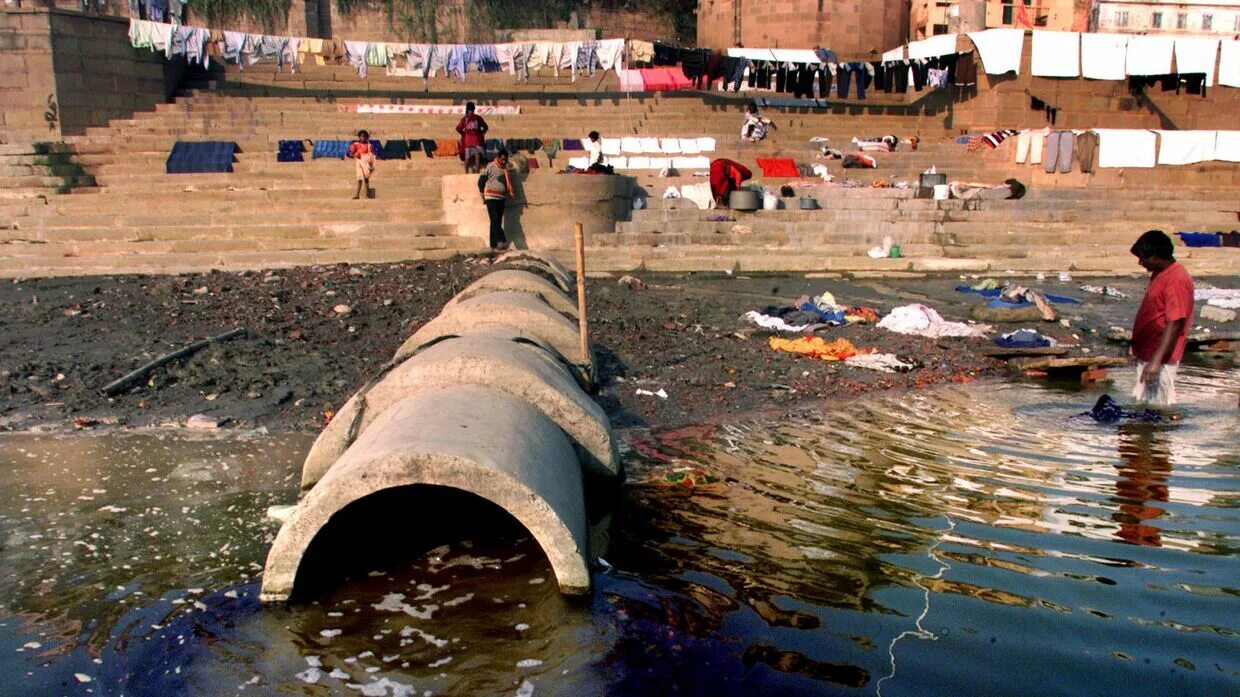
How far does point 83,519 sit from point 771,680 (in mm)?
3621

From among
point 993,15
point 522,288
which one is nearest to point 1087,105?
point 993,15

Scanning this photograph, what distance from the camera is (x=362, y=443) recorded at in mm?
3885

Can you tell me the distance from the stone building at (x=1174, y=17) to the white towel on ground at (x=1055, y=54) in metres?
20.2

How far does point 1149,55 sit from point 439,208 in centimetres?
1855

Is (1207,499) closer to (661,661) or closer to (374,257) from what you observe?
(661,661)

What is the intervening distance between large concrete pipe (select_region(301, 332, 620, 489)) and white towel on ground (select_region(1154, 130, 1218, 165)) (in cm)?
2045

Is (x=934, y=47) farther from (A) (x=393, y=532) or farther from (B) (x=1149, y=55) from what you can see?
(A) (x=393, y=532)

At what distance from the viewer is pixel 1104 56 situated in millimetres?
22984

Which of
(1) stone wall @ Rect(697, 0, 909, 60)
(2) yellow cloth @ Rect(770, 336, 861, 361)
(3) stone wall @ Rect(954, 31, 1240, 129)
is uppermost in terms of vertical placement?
(1) stone wall @ Rect(697, 0, 909, 60)

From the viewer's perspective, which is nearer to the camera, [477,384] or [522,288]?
[477,384]

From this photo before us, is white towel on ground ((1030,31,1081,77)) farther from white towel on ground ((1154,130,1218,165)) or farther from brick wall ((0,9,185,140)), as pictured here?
brick wall ((0,9,185,140))

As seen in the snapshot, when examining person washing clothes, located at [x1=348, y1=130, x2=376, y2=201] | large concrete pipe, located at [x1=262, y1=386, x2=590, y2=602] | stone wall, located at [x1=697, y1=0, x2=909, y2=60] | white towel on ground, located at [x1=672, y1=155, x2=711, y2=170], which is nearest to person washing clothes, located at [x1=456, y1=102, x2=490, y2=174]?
person washing clothes, located at [x1=348, y1=130, x2=376, y2=201]

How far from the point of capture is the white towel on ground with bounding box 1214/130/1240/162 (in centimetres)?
2073

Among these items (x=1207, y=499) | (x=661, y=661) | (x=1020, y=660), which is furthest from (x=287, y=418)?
(x=1207, y=499)
